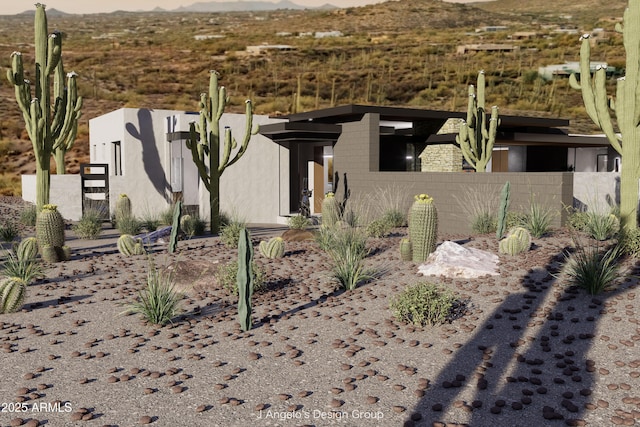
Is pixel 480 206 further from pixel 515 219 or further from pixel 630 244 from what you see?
pixel 630 244

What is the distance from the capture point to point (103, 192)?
1708cm

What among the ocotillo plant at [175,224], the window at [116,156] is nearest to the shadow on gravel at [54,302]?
the ocotillo plant at [175,224]

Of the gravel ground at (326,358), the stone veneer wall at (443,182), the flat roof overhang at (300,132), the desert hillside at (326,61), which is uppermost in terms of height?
the desert hillside at (326,61)

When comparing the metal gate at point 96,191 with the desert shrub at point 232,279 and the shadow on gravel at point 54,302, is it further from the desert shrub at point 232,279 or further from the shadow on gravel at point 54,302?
the desert shrub at point 232,279

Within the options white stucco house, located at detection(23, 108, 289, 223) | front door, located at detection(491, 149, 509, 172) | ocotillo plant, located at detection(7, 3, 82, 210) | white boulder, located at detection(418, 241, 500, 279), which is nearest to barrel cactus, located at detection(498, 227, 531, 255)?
white boulder, located at detection(418, 241, 500, 279)

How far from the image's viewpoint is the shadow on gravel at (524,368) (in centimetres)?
406

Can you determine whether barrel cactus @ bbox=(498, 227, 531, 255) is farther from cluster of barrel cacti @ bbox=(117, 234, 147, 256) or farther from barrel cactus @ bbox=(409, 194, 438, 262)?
cluster of barrel cacti @ bbox=(117, 234, 147, 256)

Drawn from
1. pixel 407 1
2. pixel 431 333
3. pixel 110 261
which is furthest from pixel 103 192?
pixel 407 1

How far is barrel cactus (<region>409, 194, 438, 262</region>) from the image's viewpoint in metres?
8.55

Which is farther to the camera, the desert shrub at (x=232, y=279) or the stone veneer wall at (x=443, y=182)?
the stone veneer wall at (x=443, y=182)

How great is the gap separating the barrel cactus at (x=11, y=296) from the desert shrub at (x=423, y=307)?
167 inches

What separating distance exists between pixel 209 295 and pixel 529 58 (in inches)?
1888

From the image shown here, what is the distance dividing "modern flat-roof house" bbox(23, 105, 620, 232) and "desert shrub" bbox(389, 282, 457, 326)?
715cm

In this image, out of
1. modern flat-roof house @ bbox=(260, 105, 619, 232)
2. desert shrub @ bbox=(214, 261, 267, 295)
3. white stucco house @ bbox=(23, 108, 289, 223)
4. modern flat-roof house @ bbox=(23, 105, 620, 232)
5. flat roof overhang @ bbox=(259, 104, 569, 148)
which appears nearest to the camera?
desert shrub @ bbox=(214, 261, 267, 295)
